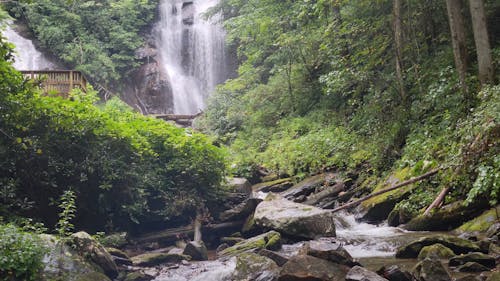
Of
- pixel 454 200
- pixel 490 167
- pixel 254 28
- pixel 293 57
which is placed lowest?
pixel 454 200

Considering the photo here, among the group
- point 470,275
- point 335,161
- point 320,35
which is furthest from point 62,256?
point 320,35

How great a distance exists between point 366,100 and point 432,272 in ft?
30.6

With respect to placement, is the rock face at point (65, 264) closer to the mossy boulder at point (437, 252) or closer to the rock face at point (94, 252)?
the rock face at point (94, 252)

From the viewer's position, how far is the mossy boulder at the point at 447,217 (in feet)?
25.5

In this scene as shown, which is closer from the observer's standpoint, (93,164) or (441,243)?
(441,243)

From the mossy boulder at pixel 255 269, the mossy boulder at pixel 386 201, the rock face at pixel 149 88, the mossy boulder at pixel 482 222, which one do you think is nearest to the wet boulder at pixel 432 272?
the mossy boulder at pixel 255 269

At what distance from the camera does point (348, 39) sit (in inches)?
A: 583

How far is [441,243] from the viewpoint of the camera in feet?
21.9

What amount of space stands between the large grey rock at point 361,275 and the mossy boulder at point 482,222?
8.91ft

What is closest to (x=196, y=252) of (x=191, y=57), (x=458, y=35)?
(x=458, y=35)

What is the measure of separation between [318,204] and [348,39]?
6109mm

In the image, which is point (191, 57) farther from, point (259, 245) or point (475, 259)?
point (475, 259)

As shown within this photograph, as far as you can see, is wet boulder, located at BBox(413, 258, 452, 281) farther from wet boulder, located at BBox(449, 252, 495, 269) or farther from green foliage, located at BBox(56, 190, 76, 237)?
green foliage, located at BBox(56, 190, 76, 237)

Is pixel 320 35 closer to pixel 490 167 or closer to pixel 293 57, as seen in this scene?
pixel 293 57
